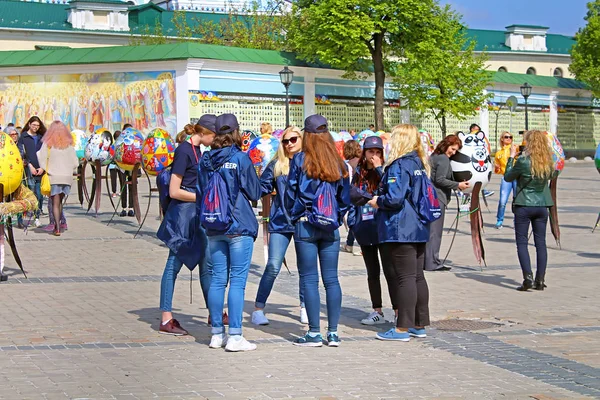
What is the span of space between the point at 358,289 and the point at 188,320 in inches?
107

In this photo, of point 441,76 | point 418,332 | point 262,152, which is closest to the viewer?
point 418,332

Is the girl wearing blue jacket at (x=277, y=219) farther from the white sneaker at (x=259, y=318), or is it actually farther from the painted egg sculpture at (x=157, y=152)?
the painted egg sculpture at (x=157, y=152)

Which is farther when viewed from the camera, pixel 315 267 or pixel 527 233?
pixel 527 233

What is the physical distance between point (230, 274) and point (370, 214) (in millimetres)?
1594

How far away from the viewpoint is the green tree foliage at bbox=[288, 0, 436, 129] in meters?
49.4

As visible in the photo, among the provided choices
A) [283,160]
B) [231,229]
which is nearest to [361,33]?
[283,160]

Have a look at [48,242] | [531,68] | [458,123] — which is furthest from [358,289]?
[531,68]

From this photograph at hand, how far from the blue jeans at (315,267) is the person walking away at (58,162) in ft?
32.0

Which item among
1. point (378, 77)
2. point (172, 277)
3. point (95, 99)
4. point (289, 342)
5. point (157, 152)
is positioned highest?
point (378, 77)

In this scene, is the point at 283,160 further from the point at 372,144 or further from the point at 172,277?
the point at 172,277

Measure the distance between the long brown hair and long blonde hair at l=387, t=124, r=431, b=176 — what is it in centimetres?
69

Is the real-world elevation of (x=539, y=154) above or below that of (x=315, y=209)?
above

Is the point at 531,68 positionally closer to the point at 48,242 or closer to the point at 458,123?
the point at 458,123

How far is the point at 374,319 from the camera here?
33.8ft
